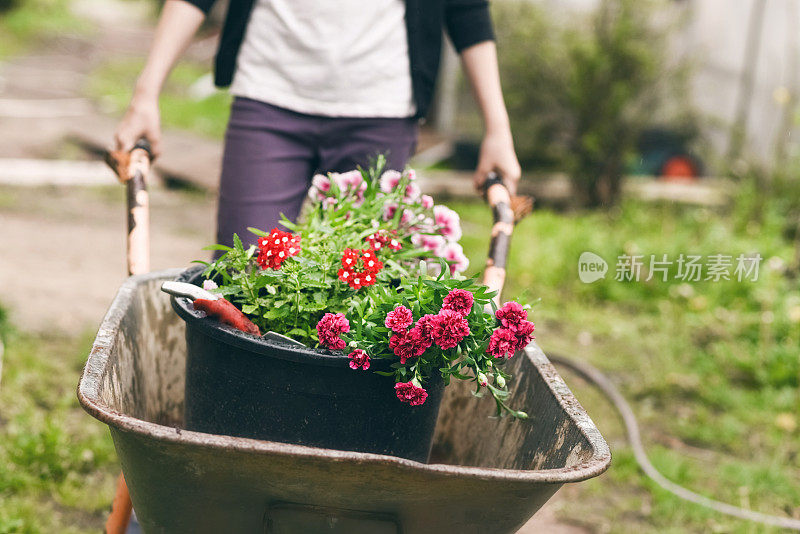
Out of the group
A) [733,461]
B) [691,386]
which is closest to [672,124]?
[691,386]

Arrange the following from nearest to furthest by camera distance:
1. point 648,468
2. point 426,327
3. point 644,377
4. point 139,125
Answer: point 426,327, point 139,125, point 648,468, point 644,377

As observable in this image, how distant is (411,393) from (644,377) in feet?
8.15

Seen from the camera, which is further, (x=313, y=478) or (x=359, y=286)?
(x=359, y=286)

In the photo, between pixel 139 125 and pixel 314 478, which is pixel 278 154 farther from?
pixel 314 478

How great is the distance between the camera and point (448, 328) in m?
1.19

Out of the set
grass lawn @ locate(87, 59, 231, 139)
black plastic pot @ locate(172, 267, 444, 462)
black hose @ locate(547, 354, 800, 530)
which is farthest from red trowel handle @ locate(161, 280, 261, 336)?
grass lawn @ locate(87, 59, 231, 139)

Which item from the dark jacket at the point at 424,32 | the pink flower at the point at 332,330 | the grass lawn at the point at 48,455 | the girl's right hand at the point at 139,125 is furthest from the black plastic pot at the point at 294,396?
the grass lawn at the point at 48,455

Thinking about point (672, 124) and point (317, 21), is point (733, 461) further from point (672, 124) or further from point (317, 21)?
point (672, 124)

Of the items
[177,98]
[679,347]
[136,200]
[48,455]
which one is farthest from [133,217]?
[177,98]

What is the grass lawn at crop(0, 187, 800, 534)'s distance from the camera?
7.76 ft

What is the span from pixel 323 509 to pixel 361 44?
110 centimetres

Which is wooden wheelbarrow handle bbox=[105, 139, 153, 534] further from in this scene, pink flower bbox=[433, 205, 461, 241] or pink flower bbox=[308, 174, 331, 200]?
pink flower bbox=[433, 205, 461, 241]

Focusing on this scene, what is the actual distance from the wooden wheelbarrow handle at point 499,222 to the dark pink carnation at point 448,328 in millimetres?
397

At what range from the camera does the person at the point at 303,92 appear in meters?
1.85
